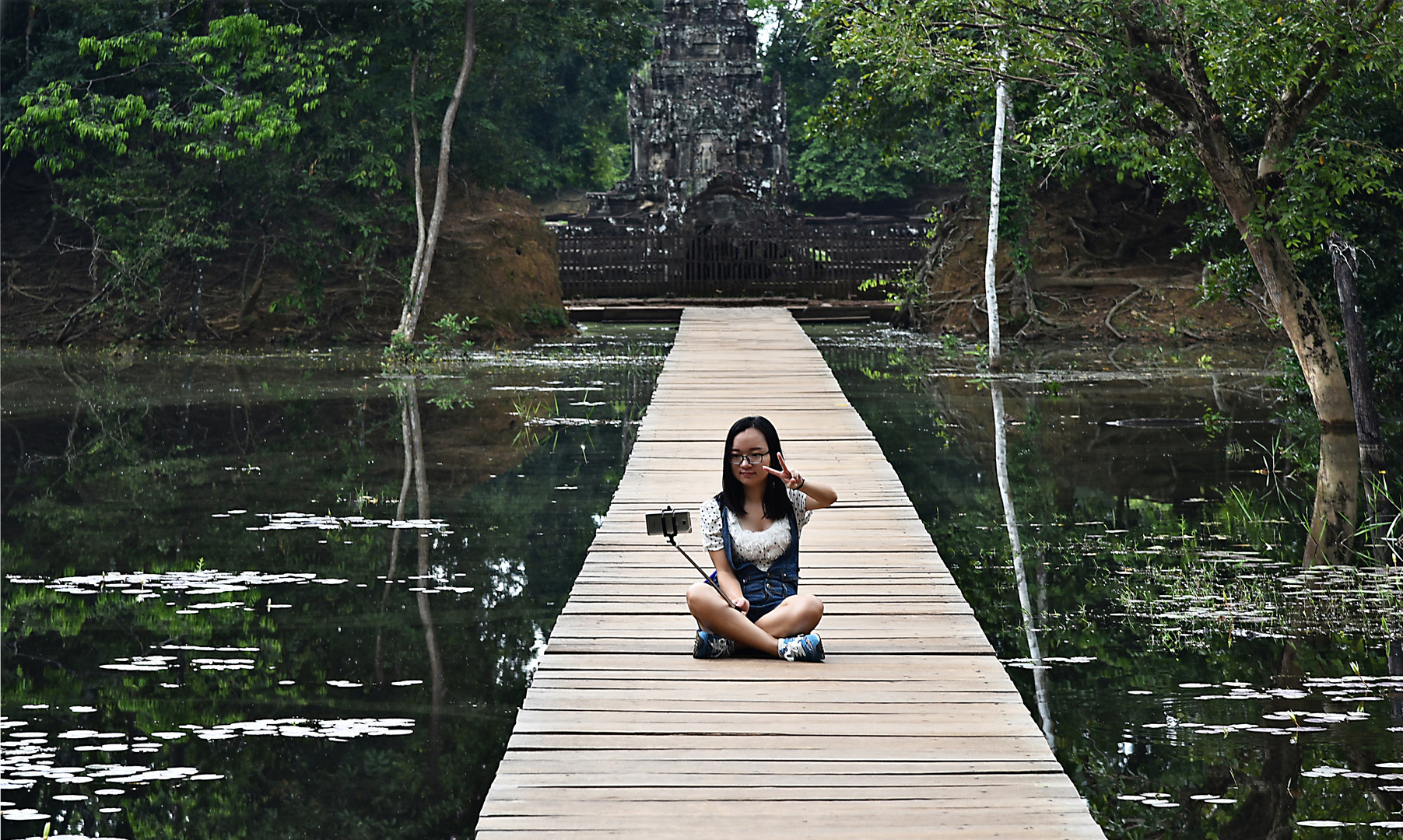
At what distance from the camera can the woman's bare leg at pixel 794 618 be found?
5.36 m

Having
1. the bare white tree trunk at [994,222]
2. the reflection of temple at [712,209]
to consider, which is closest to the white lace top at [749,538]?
the bare white tree trunk at [994,222]

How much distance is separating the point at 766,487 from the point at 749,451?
0.24 metres

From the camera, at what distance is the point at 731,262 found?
29.0 meters

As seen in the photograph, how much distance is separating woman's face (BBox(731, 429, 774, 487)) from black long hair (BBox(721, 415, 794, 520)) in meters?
0.01

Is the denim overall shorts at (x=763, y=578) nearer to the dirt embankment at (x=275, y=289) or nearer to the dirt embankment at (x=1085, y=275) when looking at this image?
the dirt embankment at (x=1085, y=275)

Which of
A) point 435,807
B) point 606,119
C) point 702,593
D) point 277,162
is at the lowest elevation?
point 435,807

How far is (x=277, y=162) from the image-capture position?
2267cm

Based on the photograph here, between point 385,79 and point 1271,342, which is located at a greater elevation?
point 385,79

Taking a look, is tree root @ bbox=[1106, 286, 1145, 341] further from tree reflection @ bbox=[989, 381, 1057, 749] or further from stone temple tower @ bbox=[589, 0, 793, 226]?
stone temple tower @ bbox=[589, 0, 793, 226]

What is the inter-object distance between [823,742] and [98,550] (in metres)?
5.28

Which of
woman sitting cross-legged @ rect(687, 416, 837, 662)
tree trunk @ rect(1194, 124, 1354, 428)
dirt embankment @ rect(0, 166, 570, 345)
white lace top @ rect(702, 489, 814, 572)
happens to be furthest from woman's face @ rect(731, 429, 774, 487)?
dirt embankment @ rect(0, 166, 570, 345)

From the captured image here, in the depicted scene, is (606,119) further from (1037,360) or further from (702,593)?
(702,593)

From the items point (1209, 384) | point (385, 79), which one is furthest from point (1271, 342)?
point (385, 79)

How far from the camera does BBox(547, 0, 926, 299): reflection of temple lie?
28.7 m
